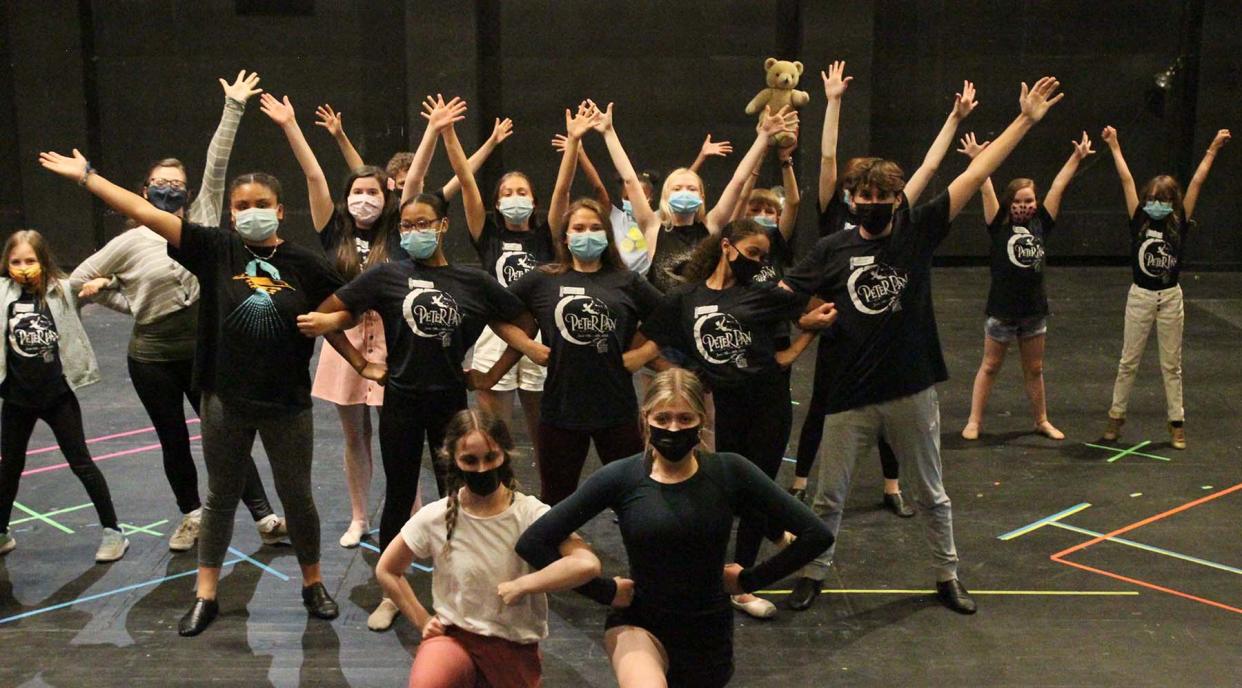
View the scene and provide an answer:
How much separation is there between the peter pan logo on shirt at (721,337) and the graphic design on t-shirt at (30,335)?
3016mm

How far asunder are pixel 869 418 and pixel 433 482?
2801mm

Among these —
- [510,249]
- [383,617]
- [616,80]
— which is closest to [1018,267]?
[510,249]

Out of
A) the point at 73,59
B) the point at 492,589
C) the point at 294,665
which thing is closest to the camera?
the point at 492,589

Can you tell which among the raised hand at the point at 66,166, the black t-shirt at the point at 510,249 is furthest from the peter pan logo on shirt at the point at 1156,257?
the raised hand at the point at 66,166

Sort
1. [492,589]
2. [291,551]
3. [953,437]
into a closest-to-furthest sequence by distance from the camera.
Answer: [492,589], [291,551], [953,437]

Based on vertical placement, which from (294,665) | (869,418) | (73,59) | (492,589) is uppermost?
(73,59)

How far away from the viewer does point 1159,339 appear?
7938 millimetres

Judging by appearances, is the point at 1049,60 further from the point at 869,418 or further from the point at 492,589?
the point at 492,589

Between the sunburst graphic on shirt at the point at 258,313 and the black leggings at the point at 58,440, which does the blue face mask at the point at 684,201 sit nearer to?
the sunburst graphic on shirt at the point at 258,313

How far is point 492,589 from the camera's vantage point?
14.3 ft

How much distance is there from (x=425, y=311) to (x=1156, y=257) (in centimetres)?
468

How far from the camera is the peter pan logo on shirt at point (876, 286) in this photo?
18.1ft

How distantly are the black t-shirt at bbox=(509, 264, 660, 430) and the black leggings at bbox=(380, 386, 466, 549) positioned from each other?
43 centimetres

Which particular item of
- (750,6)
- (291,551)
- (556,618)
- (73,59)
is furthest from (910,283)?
(73,59)
